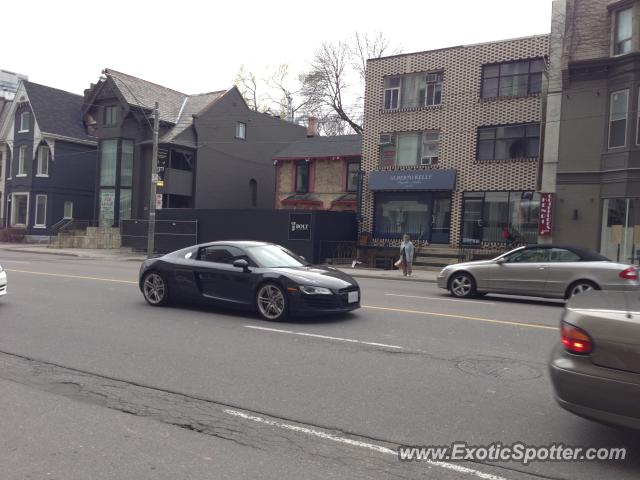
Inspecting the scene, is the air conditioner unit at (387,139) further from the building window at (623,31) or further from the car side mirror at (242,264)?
the car side mirror at (242,264)

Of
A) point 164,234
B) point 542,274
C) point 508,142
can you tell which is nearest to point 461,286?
point 542,274

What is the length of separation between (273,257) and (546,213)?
14.5 m

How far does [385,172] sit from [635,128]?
10931 millimetres

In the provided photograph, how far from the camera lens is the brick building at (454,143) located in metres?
23.6

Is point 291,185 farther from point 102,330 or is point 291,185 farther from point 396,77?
point 102,330

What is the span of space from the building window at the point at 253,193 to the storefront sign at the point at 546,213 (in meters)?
23.8

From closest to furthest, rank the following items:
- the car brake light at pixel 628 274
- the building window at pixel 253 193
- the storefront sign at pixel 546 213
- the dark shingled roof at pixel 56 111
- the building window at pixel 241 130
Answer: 1. the car brake light at pixel 628 274
2. the storefront sign at pixel 546 213
3. the dark shingled roof at pixel 56 111
4. the building window at pixel 241 130
5. the building window at pixel 253 193

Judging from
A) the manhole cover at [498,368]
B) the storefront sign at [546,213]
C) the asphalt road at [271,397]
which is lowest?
the asphalt road at [271,397]

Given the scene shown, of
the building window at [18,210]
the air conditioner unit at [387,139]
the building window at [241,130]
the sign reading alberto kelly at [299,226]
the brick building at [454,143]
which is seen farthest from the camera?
the building window at [18,210]

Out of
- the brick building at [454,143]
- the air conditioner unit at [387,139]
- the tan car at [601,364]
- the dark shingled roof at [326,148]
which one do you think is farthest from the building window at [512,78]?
the tan car at [601,364]

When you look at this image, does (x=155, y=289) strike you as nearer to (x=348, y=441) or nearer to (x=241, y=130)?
(x=348, y=441)

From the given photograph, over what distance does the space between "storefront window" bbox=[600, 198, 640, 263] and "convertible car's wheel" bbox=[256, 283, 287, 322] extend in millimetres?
14350

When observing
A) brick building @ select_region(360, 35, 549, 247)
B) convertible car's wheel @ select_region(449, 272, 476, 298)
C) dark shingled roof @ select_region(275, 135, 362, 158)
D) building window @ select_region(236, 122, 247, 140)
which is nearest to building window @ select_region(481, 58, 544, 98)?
brick building @ select_region(360, 35, 549, 247)

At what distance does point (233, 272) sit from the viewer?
9336 millimetres
